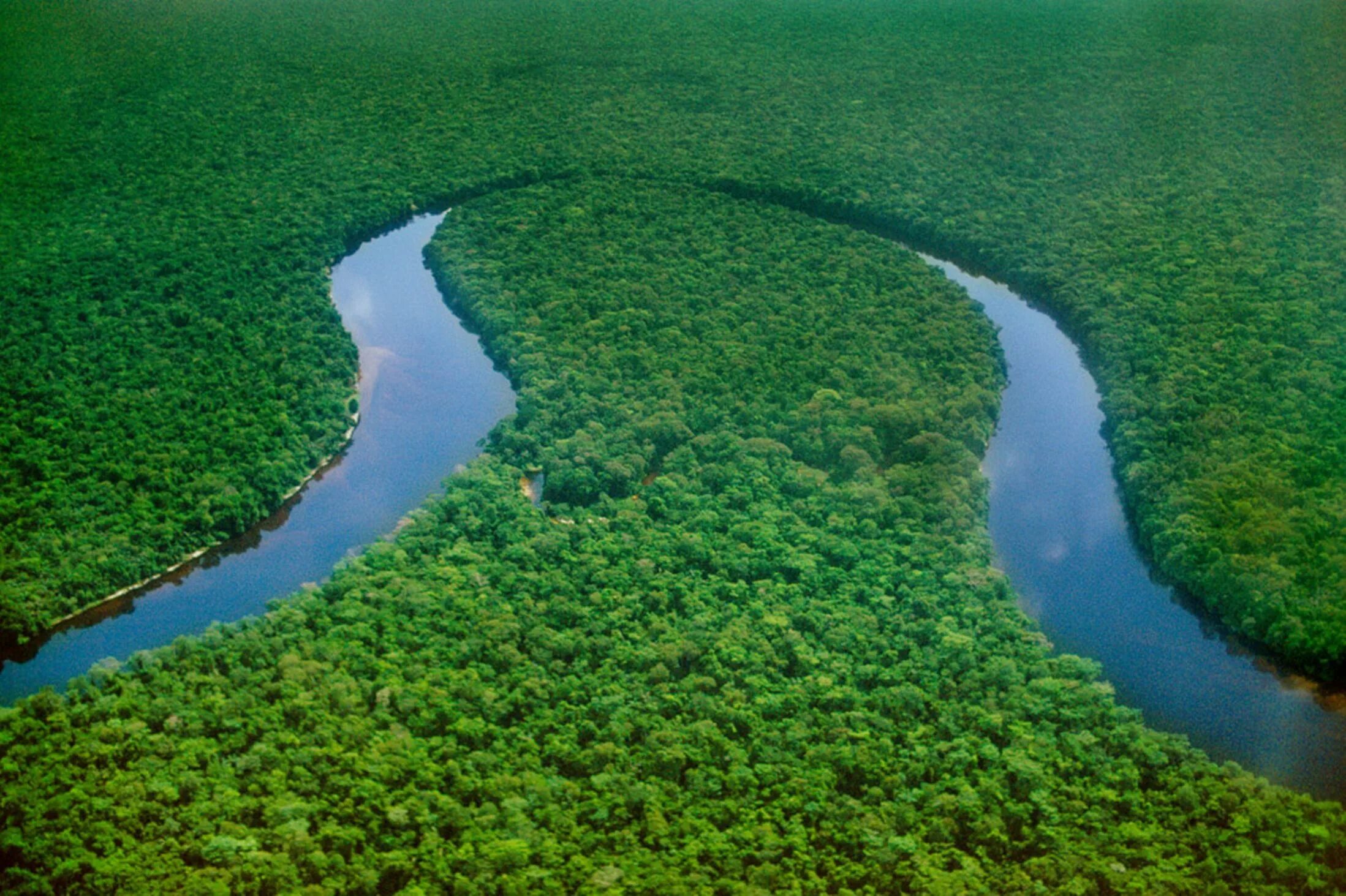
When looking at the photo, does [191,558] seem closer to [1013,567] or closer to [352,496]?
→ [352,496]

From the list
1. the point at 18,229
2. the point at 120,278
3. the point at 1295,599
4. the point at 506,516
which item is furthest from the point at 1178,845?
the point at 18,229

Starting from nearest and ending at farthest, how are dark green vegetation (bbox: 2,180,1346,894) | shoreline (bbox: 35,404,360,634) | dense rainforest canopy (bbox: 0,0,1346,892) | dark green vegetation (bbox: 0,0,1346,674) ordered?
dark green vegetation (bbox: 2,180,1346,894) → dense rainforest canopy (bbox: 0,0,1346,892) → shoreline (bbox: 35,404,360,634) → dark green vegetation (bbox: 0,0,1346,674)

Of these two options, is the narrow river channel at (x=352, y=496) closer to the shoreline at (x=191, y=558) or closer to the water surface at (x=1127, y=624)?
the shoreline at (x=191, y=558)

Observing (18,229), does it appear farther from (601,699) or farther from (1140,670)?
(1140,670)

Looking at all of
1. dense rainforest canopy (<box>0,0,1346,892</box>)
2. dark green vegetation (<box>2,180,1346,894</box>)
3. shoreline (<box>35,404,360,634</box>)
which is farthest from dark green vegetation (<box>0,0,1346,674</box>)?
dark green vegetation (<box>2,180,1346,894</box>)

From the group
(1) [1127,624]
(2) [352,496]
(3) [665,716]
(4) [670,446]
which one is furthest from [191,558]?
(1) [1127,624]

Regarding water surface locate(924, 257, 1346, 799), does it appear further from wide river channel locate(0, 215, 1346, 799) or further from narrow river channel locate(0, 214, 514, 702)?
narrow river channel locate(0, 214, 514, 702)

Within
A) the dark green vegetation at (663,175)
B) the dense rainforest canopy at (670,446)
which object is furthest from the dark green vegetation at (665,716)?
the dark green vegetation at (663,175)
